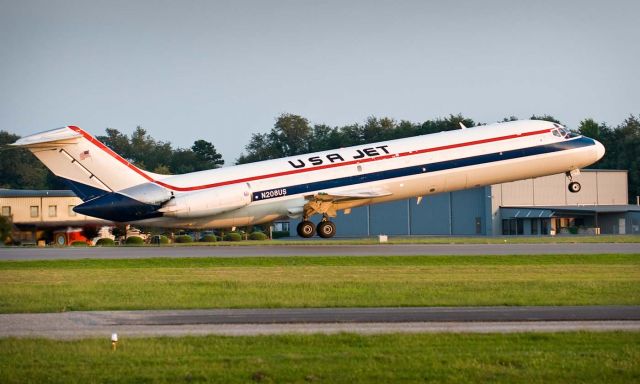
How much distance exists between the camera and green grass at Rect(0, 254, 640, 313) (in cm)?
2095

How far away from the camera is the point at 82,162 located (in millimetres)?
38844

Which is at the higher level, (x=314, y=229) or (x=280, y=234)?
(x=314, y=229)

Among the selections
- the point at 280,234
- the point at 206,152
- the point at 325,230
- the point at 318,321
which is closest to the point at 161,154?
the point at 206,152

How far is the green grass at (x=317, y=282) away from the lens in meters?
21.0

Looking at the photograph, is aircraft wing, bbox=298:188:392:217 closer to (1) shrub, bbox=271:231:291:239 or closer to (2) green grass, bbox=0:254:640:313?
(2) green grass, bbox=0:254:640:313

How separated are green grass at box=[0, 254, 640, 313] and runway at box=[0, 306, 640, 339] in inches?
42.2

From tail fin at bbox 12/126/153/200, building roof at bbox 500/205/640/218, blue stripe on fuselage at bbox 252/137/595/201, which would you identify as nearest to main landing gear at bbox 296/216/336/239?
blue stripe on fuselage at bbox 252/137/595/201

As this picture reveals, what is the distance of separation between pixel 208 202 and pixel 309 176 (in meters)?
5.20

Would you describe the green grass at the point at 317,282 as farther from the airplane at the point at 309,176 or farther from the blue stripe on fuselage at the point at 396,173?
the blue stripe on fuselage at the point at 396,173

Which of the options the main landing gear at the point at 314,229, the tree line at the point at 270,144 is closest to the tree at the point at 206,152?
the tree line at the point at 270,144

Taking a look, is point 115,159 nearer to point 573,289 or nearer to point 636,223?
point 573,289

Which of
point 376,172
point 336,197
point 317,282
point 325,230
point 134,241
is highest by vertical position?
point 376,172

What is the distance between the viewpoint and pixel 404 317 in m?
17.7

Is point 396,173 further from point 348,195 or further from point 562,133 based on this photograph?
point 562,133
